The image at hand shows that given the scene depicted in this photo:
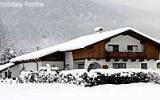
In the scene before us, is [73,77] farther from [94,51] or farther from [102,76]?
[94,51]

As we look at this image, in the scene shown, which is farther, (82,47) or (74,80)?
(82,47)

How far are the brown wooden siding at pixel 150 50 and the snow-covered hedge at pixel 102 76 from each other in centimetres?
999

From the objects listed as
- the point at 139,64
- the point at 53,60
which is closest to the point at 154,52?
the point at 139,64

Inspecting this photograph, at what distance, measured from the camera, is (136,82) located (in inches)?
1334

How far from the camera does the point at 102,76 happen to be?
105 ft

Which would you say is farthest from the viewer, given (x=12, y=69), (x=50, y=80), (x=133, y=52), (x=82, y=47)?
(x=12, y=69)

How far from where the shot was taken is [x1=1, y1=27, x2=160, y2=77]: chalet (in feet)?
138

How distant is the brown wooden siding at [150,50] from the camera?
1784 inches

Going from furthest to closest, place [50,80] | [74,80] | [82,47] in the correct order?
[82,47] < [50,80] < [74,80]

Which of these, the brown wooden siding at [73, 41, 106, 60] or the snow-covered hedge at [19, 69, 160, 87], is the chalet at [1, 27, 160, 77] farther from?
the snow-covered hedge at [19, 69, 160, 87]

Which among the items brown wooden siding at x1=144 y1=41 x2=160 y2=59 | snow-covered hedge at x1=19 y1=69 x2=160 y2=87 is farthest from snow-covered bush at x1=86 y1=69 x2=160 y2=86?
brown wooden siding at x1=144 y1=41 x2=160 y2=59

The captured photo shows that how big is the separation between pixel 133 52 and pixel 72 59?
271 inches

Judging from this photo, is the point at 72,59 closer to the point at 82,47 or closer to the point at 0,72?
the point at 82,47

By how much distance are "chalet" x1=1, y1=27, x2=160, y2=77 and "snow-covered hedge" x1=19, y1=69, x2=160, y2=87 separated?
6.38 meters
